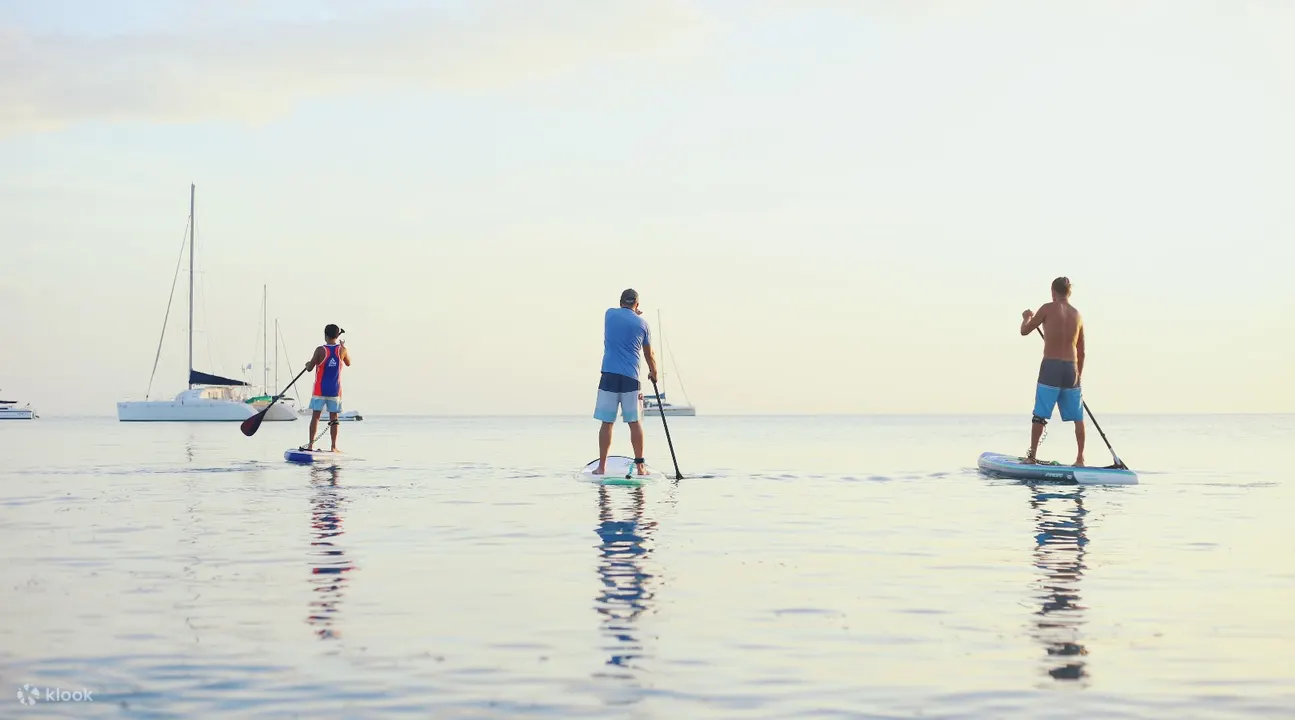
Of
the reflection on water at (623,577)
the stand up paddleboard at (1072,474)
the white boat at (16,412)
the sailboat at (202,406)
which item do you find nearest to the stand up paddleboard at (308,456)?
the reflection on water at (623,577)

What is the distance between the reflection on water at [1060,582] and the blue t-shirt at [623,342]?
17.8 ft

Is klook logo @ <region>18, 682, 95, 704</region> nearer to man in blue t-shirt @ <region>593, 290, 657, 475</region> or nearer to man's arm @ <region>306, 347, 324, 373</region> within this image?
man in blue t-shirt @ <region>593, 290, 657, 475</region>

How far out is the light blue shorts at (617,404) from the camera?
1730 centimetres

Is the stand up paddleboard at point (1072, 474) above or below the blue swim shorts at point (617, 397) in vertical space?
below

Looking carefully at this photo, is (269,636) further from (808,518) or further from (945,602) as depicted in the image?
(808,518)

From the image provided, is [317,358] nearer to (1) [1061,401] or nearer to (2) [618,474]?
(2) [618,474]

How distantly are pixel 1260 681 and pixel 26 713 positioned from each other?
16.4ft

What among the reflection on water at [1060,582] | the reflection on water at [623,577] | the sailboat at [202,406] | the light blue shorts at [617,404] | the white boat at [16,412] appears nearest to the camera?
the reflection on water at [1060,582]

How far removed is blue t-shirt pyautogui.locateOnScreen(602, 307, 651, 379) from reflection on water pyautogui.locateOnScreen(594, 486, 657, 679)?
2577 millimetres

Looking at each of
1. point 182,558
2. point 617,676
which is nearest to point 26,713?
point 617,676

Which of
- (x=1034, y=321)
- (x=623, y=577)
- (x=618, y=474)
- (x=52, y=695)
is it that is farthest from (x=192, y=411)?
(x=52, y=695)

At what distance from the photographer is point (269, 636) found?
639 centimetres

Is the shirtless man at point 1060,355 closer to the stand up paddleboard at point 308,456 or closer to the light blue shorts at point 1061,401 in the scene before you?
the light blue shorts at point 1061,401

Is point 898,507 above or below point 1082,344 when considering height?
below
